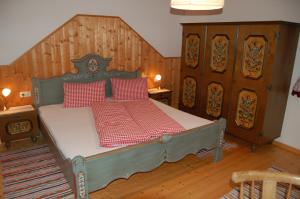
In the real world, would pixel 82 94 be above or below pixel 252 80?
below

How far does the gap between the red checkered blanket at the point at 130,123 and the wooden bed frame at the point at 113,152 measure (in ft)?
0.46

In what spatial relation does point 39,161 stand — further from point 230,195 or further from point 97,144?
point 230,195

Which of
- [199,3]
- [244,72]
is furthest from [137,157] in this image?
[244,72]

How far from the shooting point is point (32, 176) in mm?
2680

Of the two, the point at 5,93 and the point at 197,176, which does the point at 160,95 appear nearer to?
the point at 197,176

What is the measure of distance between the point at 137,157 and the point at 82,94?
158 centimetres

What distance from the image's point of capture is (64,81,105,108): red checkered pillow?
11.1 ft

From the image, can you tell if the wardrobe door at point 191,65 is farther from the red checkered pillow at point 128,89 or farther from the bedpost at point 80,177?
the bedpost at point 80,177

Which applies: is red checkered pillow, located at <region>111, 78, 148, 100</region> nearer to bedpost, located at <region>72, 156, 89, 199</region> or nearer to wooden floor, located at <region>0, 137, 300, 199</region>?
wooden floor, located at <region>0, 137, 300, 199</region>

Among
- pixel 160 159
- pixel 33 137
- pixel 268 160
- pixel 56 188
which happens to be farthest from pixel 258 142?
pixel 33 137

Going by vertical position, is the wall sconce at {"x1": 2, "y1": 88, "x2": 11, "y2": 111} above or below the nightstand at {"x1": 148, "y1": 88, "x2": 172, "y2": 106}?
above

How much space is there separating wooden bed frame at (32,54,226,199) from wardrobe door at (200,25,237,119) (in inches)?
37.9

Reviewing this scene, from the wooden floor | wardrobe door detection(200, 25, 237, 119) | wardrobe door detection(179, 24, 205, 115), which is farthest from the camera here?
wardrobe door detection(179, 24, 205, 115)

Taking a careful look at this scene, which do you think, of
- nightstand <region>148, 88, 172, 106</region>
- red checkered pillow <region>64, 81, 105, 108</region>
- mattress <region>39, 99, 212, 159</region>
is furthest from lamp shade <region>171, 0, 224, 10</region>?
nightstand <region>148, 88, 172, 106</region>
